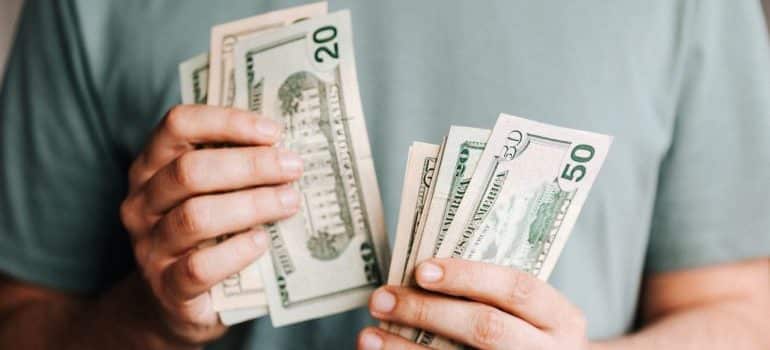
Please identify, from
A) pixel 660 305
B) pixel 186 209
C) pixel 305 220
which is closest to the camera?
pixel 186 209

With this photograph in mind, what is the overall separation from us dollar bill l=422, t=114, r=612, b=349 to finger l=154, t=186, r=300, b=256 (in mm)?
214

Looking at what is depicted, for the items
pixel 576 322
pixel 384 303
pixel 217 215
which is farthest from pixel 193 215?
pixel 576 322

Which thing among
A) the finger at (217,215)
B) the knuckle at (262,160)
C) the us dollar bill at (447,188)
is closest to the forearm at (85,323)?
the finger at (217,215)

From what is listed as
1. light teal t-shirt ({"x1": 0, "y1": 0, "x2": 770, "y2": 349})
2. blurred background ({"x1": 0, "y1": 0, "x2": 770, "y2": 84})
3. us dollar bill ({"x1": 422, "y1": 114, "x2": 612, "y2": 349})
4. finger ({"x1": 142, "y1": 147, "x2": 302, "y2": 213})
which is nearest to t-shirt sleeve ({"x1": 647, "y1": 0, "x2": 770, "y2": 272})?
light teal t-shirt ({"x1": 0, "y1": 0, "x2": 770, "y2": 349})

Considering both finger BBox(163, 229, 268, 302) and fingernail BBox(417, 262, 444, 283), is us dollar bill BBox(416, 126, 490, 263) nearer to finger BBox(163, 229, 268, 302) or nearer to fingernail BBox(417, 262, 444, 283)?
fingernail BBox(417, 262, 444, 283)

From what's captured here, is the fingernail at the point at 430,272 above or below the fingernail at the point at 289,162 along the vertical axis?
below

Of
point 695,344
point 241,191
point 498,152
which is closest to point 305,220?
point 241,191

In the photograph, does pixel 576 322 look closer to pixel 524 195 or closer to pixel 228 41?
pixel 524 195

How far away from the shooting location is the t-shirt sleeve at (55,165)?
1.01 metres

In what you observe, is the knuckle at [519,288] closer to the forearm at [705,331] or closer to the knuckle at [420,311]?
the knuckle at [420,311]

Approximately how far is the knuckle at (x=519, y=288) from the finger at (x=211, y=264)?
0.30 m

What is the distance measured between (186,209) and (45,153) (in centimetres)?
42

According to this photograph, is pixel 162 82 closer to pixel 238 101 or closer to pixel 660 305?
pixel 238 101

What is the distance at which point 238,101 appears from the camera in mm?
874
